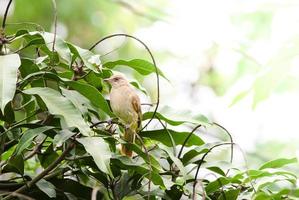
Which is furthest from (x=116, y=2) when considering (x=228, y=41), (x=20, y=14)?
(x=228, y=41)

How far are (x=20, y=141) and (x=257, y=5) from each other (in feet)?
2.65

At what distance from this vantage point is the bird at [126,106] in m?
0.95

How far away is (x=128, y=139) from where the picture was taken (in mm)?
910

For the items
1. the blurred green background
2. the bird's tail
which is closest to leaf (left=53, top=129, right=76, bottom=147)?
the bird's tail

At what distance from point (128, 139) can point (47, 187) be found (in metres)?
0.15

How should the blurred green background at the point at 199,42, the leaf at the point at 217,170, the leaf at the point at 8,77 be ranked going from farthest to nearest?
the blurred green background at the point at 199,42 → the leaf at the point at 217,170 → the leaf at the point at 8,77

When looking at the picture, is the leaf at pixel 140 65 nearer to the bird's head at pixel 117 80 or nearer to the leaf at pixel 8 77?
the bird's head at pixel 117 80

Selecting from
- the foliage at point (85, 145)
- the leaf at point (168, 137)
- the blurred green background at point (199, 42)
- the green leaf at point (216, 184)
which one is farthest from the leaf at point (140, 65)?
the blurred green background at point (199, 42)

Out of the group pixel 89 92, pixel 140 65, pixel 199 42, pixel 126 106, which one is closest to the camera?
pixel 89 92

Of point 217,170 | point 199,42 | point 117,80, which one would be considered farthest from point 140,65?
point 199,42

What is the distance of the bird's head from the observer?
1.01 metres

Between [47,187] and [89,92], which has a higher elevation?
[89,92]

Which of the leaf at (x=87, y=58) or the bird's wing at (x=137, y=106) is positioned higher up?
the leaf at (x=87, y=58)

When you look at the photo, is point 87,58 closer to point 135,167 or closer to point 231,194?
point 135,167
